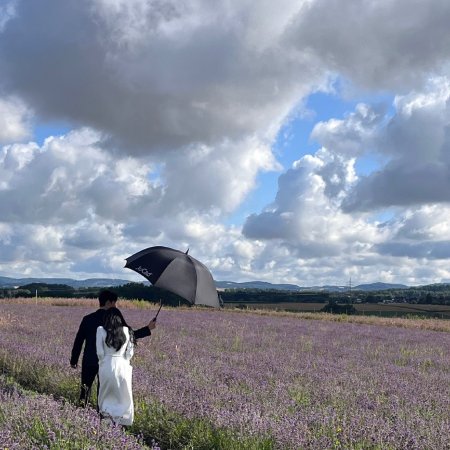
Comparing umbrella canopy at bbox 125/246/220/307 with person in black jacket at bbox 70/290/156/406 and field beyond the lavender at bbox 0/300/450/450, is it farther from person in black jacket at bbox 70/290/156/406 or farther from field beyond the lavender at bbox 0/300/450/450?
field beyond the lavender at bbox 0/300/450/450

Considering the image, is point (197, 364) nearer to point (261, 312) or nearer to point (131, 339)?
point (131, 339)

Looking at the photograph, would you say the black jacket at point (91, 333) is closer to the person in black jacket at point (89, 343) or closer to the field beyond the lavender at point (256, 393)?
the person in black jacket at point (89, 343)

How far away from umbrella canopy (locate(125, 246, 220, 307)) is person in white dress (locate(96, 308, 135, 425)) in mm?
797

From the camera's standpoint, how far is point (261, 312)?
34094 mm

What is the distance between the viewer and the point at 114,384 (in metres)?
6.04

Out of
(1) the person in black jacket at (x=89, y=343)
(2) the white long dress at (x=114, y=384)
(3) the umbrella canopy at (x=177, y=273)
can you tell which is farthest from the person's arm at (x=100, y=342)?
(3) the umbrella canopy at (x=177, y=273)

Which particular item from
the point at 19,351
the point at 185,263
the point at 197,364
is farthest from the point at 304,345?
the point at 185,263

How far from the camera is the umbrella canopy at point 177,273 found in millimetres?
6816

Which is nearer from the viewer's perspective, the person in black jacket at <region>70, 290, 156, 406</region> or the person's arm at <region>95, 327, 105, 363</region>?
the person's arm at <region>95, 327, 105, 363</region>

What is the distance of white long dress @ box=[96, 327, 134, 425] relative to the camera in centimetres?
603

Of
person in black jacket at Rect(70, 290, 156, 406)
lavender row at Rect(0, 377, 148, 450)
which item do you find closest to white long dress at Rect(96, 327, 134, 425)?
lavender row at Rect(0, 377, 148, 450)

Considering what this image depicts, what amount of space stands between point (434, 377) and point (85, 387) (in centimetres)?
606

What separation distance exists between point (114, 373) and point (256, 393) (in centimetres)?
213

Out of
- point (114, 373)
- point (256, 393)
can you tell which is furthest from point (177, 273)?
point (256, 393)
